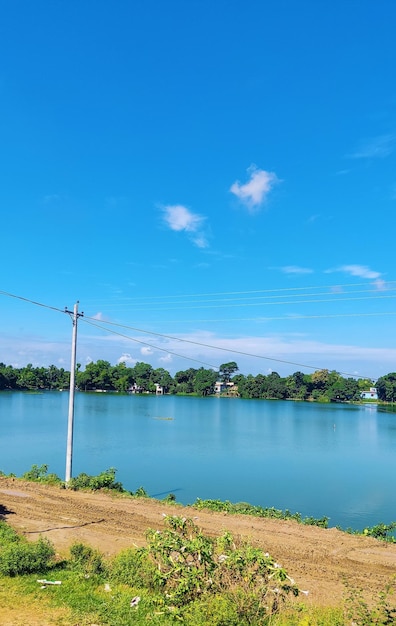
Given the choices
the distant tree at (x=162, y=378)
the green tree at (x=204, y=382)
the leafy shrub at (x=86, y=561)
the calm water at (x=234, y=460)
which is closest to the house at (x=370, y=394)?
the green tree at (x=204, y=382)

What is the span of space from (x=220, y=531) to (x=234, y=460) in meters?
16.3

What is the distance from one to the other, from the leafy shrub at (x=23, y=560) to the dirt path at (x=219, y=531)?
5.75 ft

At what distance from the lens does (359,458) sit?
29.7 meters

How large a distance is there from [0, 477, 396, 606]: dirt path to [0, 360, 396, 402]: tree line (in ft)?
281

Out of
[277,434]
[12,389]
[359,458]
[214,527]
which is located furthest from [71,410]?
[12,389]

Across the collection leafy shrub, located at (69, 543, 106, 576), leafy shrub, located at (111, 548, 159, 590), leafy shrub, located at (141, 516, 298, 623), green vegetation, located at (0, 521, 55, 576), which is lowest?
leafy shrub, located at (69, 543, 106, 576)

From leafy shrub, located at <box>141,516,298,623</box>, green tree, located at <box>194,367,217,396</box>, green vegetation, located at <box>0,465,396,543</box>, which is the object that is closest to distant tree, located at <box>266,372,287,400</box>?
green tree, located at <box>194,367,217,396</box>

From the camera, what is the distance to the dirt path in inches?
322

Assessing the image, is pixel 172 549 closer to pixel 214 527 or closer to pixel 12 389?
pixel 214 527

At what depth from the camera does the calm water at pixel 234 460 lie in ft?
59.8

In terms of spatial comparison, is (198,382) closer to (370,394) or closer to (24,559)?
(370,394)

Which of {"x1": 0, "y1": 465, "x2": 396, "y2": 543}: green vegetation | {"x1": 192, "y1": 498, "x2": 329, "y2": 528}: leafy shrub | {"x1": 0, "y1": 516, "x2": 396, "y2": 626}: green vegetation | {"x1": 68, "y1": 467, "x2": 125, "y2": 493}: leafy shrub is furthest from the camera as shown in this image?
{"x1": 68, "y1": 467, "x2": 125, "y2": 493}: leafy shrub

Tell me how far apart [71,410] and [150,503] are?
379 cm

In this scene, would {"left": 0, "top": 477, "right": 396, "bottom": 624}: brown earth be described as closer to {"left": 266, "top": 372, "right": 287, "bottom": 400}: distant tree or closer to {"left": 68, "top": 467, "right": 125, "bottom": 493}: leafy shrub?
{"left": 68, "top": 467, "right": 125, "bottom": 493}: leafy shrub
